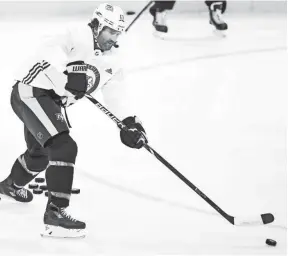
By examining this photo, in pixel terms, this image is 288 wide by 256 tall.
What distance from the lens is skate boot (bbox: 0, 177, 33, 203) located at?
3291 mm

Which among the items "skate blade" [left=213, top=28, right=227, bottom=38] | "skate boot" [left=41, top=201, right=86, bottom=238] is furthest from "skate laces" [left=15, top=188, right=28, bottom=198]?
"skate blade" [left=213, top=28, right=227, bottom=38]

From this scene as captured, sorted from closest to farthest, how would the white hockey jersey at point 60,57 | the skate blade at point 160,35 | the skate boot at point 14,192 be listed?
the white hockey jersey at point 60,57 < the skate boot at point 14,192 < the skate blade at point 160,35

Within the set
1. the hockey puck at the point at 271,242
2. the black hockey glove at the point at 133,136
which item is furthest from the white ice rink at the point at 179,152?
the black hockey glove at the point at 133,136

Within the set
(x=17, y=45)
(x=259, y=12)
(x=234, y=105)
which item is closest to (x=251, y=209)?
(x=234, y=105)

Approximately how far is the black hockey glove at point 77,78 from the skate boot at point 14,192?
0.56 meters

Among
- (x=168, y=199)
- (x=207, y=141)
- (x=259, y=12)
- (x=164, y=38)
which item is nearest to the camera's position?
(x=168, y=199)

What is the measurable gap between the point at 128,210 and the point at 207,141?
1.00 meters

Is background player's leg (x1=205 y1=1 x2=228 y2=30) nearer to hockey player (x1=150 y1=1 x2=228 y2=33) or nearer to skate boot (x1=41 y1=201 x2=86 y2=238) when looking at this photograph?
hockey player (x1=150 y1=1 x2=228 y2=33)

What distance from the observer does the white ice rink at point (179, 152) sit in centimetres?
300

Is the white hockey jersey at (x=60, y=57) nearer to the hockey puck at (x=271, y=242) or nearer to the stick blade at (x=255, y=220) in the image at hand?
the stick blade at (x=255, y=220)

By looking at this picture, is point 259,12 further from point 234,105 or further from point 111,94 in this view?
point 111,94

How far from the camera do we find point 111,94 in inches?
123

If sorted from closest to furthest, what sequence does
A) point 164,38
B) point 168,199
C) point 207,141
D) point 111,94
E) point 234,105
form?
point 111,94
point 168,199
point 207,141
point 234,105
point 164,38

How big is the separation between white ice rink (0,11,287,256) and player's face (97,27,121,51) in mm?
103
